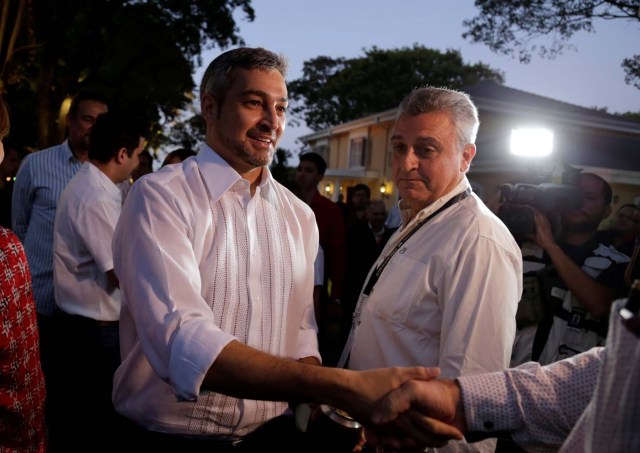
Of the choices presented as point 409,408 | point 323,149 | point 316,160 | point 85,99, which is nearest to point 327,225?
point 316,160

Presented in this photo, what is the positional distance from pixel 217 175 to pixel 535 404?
55.8 inches

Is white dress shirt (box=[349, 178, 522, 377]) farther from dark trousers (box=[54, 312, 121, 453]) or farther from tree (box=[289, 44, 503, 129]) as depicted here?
tree (box=[289, 44, 503, 129])

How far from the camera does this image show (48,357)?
11.8 feet

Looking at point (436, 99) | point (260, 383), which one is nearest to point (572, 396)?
point (260, 383)

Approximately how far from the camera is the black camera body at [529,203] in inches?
141

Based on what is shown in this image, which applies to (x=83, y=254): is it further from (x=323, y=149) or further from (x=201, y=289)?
(x=323, y=149)

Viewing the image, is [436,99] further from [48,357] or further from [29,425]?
[48,357]

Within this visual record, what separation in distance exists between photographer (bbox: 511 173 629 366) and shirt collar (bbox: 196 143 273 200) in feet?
6.93

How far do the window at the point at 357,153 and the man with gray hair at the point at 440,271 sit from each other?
25828 mm

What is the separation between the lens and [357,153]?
97.6 feet

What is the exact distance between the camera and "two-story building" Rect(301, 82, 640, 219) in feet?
52.9

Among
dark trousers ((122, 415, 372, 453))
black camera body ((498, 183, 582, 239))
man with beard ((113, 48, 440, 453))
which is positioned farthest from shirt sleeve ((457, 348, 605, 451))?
black camera body ((498, 183, 582, 239))

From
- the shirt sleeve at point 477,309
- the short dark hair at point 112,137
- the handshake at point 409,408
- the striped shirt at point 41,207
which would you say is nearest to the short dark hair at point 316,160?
the striped shirt at point 41,207

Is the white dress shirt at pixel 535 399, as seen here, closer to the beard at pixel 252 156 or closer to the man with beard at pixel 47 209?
the beard at pixel 252 156
